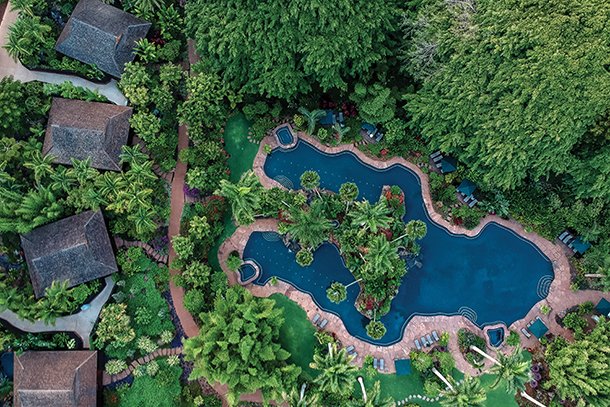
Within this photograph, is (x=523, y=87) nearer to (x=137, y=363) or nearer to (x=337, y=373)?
(x=337, y=373)

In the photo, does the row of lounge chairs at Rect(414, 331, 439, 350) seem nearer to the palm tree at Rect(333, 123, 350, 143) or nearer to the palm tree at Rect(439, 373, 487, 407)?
the palm tree at Rect(439, 373, 487, 407)

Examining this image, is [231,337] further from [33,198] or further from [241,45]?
[241,45]

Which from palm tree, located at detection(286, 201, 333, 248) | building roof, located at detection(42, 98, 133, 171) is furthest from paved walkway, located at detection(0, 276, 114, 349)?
palm tree, located at detection(286, 201, 333, 248)

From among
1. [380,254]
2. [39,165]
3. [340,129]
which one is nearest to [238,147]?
[340,129]

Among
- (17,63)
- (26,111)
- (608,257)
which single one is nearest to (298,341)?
(608,257)

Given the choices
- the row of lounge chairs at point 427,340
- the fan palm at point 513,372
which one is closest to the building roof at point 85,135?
the row of lounge chairs at point 427,340

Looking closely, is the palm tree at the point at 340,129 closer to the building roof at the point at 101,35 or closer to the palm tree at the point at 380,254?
the palm tree at the point at 380,254
